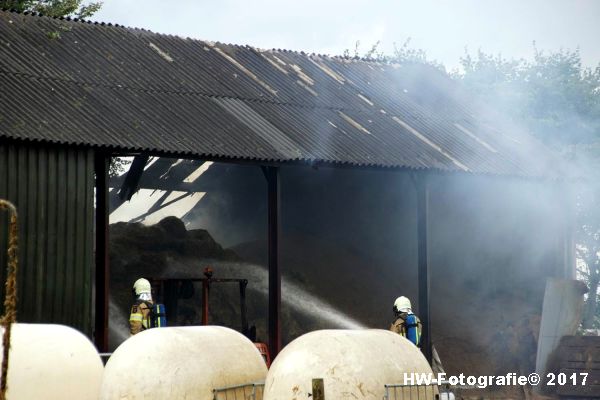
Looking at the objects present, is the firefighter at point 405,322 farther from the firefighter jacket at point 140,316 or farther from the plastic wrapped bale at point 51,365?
the plastic wrapped bale at point 51,365

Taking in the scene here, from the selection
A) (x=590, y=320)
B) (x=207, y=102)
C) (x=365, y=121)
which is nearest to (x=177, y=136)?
(x=207, y=102)

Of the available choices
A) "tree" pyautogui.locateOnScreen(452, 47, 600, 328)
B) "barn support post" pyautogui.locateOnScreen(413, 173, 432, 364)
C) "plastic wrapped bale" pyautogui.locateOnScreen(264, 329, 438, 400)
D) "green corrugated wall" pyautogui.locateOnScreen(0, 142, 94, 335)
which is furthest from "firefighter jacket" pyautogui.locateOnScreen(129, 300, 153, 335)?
"tree" pyautogui.locateOnScreen(452, 47, 600, 328)

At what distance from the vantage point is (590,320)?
4134 cm

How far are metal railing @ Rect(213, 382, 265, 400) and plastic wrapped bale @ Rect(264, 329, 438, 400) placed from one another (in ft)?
3.43

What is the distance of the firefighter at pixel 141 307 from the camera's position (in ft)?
57.5

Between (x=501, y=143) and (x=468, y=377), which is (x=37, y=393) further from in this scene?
(x=501, y=143)

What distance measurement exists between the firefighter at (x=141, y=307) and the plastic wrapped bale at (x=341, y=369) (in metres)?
5.95

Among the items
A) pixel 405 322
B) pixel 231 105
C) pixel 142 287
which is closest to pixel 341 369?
pixel 405 322

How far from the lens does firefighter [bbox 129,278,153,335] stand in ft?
57.5

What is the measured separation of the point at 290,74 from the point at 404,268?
6.22 metres

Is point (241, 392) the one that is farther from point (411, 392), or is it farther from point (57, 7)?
point (57, 7)

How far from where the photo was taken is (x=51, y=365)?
41.1 ft

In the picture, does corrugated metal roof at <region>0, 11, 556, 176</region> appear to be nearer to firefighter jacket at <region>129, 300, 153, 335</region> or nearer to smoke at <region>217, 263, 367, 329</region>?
firefighter jacket at <region>129, 300, 153, 335</region>

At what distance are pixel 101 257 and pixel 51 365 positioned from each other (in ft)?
20.2
